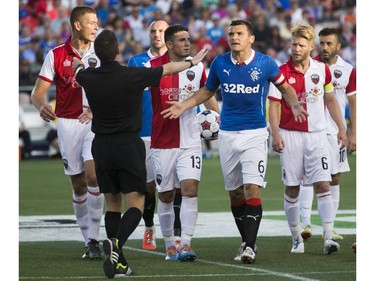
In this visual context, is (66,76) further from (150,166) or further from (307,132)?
(307,132)

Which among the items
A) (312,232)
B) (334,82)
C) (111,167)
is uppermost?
(334,82)

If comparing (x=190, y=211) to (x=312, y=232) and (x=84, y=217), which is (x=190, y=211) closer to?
(x=84, y=217)

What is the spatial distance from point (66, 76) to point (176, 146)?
1.32 metres

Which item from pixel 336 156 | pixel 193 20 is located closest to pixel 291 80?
pixel 336 156

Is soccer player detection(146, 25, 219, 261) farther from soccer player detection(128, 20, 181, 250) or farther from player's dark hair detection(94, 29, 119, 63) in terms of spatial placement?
player's dark hair detection(94, 29, 119, 63)

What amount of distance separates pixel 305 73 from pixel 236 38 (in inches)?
48.3

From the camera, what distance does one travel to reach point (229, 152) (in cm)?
994

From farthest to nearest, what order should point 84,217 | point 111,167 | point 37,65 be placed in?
point 37,65, point 84,217, point 111,167

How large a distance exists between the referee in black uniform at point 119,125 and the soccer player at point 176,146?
1282 millimetres

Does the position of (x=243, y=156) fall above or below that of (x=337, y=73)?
below

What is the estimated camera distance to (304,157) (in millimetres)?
10719

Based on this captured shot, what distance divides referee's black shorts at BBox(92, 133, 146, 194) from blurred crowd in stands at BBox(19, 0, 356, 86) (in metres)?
18.3
